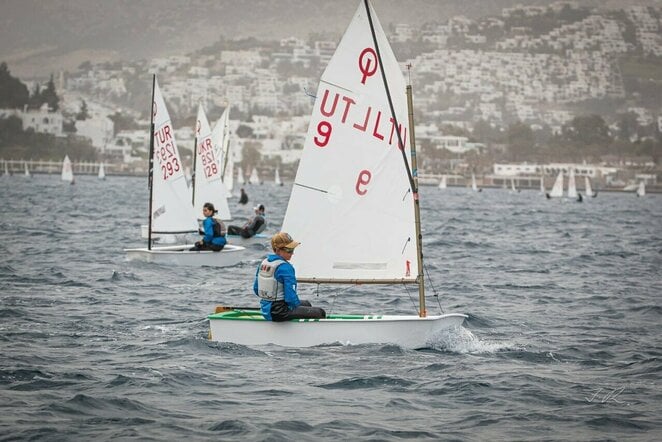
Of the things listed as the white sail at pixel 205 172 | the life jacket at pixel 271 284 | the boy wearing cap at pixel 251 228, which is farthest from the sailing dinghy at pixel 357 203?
the white sail at pixel 205 172

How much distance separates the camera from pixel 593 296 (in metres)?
25.7

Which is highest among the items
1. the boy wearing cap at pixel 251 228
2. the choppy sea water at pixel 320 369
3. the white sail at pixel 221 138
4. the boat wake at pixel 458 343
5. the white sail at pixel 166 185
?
the white sail at pixel 221 138

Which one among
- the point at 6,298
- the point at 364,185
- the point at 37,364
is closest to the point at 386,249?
the point at 364,185

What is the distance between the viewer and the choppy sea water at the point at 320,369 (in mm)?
12539

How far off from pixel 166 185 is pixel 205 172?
9627 millimetres

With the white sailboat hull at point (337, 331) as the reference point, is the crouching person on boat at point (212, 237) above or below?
above

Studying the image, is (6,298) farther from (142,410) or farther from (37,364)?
(142,410)

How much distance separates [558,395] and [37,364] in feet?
22.8

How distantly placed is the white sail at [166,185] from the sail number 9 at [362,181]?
52.3ft

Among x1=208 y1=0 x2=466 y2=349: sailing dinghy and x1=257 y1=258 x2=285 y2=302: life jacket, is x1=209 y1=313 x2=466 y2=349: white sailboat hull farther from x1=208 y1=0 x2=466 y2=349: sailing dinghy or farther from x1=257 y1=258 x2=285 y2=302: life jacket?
x1=257 y1=258 x2=285 y2=302: life jacket

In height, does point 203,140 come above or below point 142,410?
above

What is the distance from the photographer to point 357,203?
56.8 feet

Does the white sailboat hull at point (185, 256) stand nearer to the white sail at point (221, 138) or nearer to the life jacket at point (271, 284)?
the life jacket at point (271, 284)

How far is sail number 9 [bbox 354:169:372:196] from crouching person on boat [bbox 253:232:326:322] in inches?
62.9
